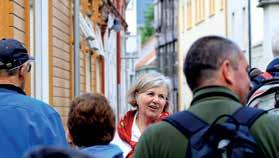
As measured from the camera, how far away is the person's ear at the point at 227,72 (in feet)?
15.7

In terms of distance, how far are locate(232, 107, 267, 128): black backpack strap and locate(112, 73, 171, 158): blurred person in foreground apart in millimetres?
3270

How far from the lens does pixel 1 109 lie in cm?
649

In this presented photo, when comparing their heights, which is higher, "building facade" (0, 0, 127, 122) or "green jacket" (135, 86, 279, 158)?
"building facade" (0, 0, 127, 122)

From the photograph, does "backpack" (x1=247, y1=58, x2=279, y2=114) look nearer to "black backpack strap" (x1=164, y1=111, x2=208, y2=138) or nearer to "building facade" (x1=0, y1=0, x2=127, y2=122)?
"black backpack strap" (x1=164, y1=111, x2=208, y2=138)

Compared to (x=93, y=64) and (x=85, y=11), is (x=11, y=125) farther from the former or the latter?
(x=93, y=64)

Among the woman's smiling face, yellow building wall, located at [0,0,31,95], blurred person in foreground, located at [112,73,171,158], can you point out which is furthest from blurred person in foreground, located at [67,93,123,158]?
yellow building wall, located at [0,0,31,95]

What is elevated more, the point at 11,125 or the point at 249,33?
the point at 249,33

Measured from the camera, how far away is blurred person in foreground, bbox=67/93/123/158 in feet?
20.0

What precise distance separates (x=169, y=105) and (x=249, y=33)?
28.6 meters

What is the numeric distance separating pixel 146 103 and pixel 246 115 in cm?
355

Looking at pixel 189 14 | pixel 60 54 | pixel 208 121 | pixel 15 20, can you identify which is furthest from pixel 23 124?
pixel 189 14

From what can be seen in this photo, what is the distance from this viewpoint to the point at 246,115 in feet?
15.6

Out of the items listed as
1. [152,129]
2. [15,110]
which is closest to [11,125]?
[15,110]

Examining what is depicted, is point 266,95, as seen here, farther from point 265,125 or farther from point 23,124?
point 265,125
